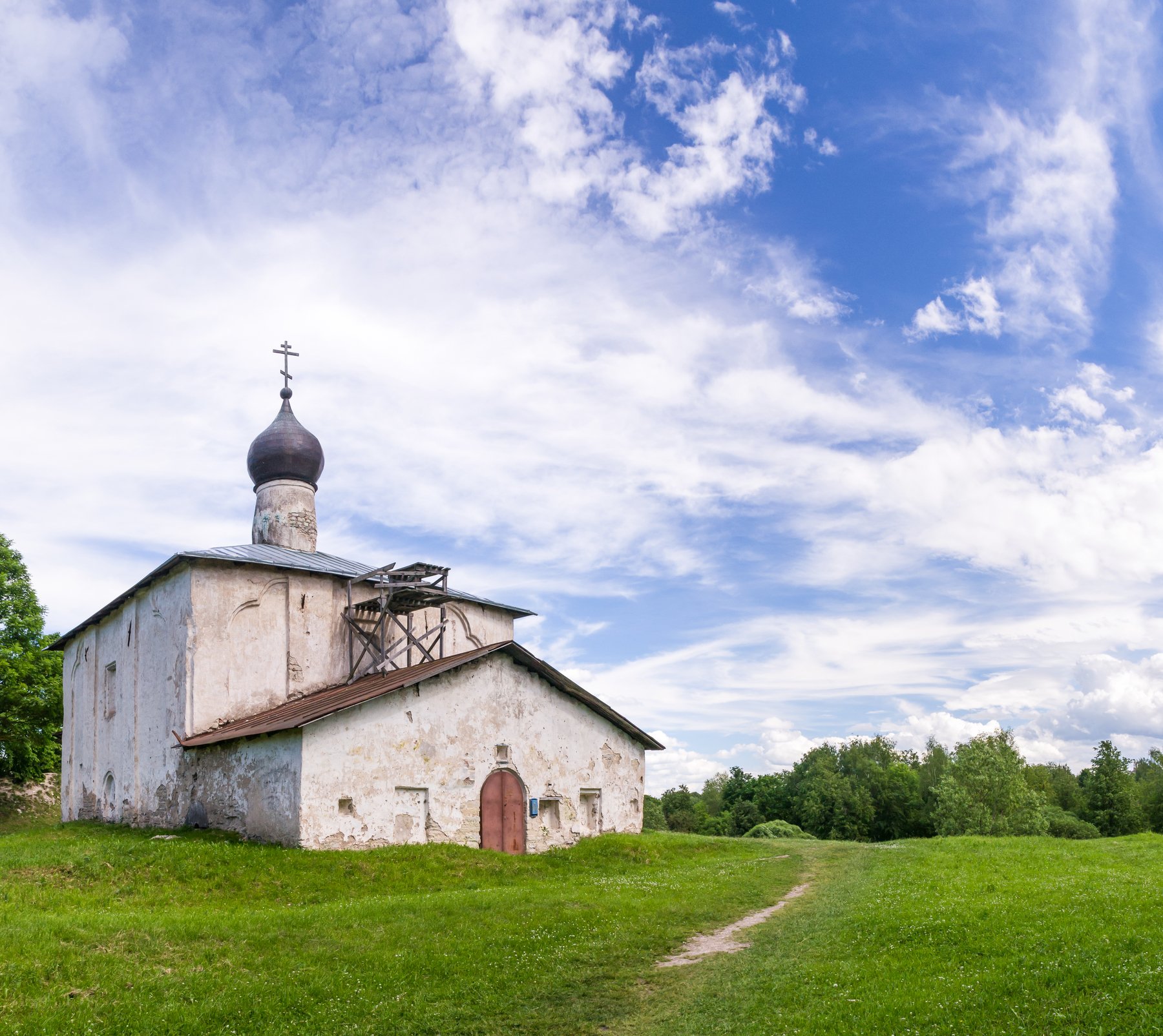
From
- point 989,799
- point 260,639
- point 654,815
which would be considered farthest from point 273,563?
point 654,815

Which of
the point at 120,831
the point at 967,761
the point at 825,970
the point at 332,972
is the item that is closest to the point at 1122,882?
the point at 825,970

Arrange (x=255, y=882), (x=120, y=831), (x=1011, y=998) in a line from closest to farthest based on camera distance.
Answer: (x=1011, y=998) < (x=255, y=882) < (x=120, y=831)

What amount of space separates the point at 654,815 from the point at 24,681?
40.2 m

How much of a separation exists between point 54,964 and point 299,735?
8774mm

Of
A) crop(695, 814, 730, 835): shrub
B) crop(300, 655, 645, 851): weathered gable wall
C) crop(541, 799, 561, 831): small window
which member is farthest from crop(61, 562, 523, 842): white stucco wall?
crop(695, 814, 730, 835): shrub

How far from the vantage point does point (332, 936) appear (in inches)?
461

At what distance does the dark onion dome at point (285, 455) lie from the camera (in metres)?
30.6

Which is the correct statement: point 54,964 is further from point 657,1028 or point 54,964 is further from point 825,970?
point 825,970

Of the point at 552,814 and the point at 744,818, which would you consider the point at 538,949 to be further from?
the point at 744,818

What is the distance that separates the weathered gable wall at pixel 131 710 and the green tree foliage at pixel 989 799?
37.1m

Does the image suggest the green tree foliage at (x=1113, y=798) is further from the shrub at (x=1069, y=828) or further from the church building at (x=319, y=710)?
the church building at (x=319, y=710)

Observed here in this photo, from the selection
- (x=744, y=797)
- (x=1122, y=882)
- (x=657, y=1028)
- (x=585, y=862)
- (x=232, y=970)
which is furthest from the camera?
(x=744, y=797)

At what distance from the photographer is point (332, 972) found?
10.2m

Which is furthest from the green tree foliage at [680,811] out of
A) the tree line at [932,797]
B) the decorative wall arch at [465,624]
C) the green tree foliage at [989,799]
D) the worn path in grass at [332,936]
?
the worn path in grass at [332,936]
